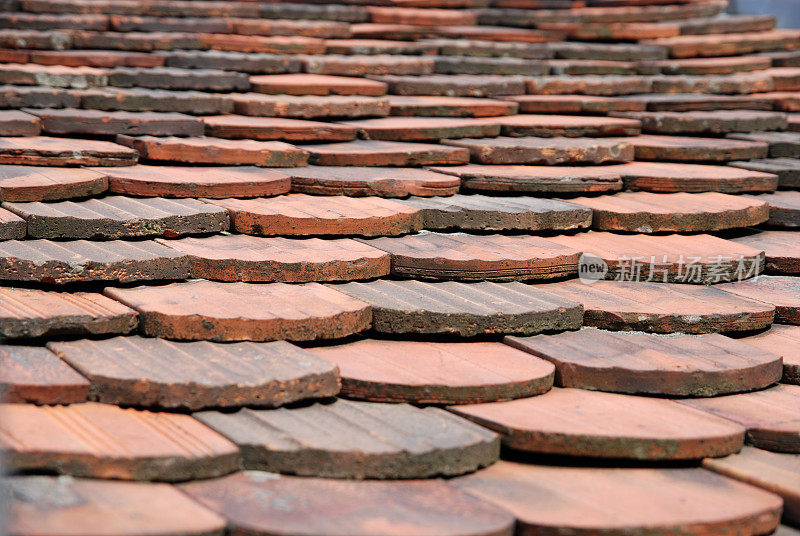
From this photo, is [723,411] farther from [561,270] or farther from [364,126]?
[364,126]

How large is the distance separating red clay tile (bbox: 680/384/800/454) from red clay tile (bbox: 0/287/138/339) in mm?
1259

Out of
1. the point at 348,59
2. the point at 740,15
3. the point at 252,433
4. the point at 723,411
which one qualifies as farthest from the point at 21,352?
the point at 740,15

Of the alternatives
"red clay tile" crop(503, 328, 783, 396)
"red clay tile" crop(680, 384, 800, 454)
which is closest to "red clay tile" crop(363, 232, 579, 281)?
"red clay tile" crop(503, 328, 783, 396)

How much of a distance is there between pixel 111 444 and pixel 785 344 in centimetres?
174

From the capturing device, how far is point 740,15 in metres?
5.23

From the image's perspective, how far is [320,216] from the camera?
2.78 meters

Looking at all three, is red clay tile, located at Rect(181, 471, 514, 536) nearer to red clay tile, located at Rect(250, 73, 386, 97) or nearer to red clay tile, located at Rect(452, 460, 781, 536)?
red clay tile, located at Rect(452, 460, 781, 536)

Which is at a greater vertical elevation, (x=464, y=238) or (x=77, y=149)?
(x=77, y=149)

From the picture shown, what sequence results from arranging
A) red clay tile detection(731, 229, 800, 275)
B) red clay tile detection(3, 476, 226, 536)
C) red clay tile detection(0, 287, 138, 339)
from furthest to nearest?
red clay tile detection(731, 229, 800, 275), red clay tile detection(0, 287, 138, 339), red clay tile detection(3, 476, 226, 536)

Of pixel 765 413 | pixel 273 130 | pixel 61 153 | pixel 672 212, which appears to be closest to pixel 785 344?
pixel 765 413

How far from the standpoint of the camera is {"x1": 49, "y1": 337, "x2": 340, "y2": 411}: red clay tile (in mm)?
1920

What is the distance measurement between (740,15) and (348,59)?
2276 mm

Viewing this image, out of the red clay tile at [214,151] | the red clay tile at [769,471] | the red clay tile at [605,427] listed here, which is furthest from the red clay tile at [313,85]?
the red clay tile at [769,471]

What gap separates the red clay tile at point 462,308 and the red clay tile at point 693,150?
133 centimetres
